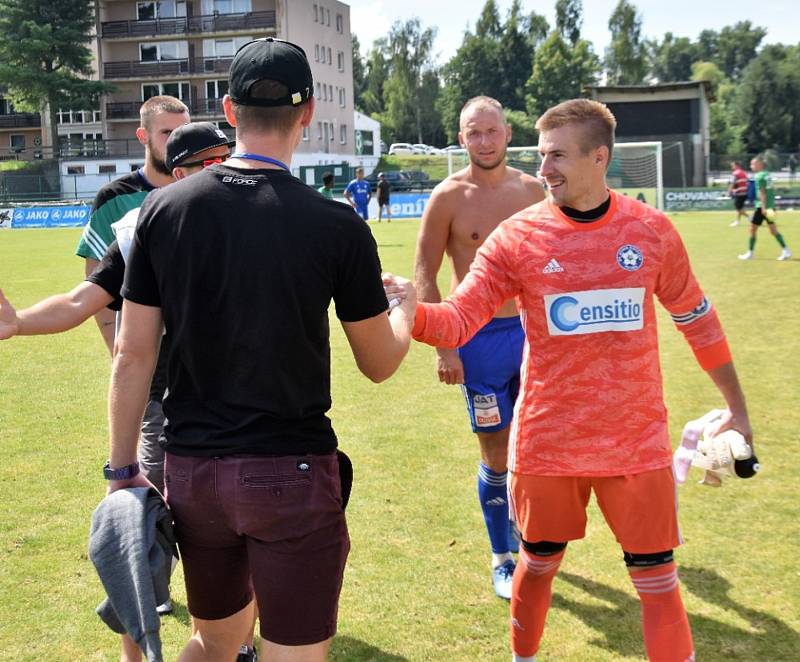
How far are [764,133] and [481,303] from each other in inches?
3411

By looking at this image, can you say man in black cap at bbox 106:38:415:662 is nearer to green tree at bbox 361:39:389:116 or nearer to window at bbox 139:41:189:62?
window at bbox 139:41:189:62

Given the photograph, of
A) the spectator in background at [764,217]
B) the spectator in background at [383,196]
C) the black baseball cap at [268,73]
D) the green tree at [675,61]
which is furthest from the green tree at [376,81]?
the black baseball cap at [268,73]

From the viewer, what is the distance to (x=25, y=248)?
89.0ft

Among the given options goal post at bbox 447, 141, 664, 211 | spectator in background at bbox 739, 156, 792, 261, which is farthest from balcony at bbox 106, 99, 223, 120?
spectator in background at bbox 739, 156, 792, 261

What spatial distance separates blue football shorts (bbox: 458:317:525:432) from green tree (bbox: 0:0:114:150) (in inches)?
2483

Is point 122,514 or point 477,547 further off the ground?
point 122,514

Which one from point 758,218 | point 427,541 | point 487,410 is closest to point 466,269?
point 487,410

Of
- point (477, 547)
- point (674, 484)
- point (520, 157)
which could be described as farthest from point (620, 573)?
point (520, 157)

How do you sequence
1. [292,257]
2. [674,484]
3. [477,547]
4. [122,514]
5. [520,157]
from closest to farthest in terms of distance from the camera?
[292,257] → [122,514] → [674,484] → [477,547] → [520,157]

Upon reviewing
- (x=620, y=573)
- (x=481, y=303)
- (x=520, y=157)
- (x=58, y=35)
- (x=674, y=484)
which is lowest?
(x=620, y=573)

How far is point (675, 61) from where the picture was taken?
152875 mm

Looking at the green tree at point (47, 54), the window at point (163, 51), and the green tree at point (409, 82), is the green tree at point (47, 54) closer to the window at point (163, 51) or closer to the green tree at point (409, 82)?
the window at point (163, 51)

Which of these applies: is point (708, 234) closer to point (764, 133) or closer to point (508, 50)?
point (764, 133)

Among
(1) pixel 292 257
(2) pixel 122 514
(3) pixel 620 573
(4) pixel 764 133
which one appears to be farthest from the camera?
(4) pixel 764 133
